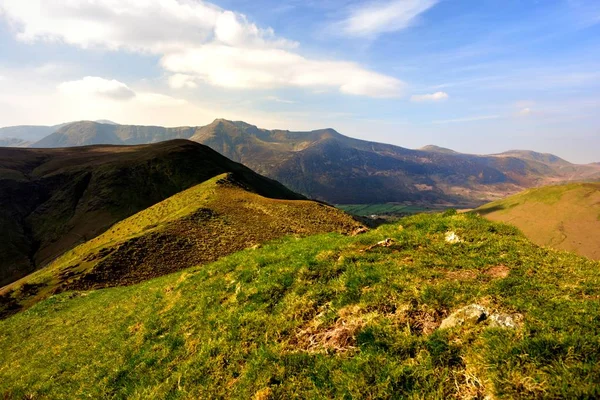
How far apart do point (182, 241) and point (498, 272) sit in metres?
39.2

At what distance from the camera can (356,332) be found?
10.2 metres

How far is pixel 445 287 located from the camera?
1111cm

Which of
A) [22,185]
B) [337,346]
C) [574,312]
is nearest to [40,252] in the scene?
[22,185]

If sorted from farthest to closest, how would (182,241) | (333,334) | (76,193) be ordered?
(76,193) → (182,241) → (333,334)

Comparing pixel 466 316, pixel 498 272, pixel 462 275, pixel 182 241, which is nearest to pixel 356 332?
pixel 466 316

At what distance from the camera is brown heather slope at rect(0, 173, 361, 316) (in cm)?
3691

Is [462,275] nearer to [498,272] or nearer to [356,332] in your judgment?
[498,272]

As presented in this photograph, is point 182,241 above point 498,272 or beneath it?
beneath

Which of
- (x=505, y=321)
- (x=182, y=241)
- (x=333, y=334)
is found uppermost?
(x=505, y=321)

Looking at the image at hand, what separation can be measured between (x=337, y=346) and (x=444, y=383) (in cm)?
338

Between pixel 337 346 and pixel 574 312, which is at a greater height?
pixel 574 312

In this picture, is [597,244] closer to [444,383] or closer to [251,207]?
[251,207]

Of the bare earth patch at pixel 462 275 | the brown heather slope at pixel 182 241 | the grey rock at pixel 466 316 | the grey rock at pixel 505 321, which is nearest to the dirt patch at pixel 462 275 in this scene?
the bare earth patch at pixel 462 275

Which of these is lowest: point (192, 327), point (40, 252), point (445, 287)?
point (40, 252)
